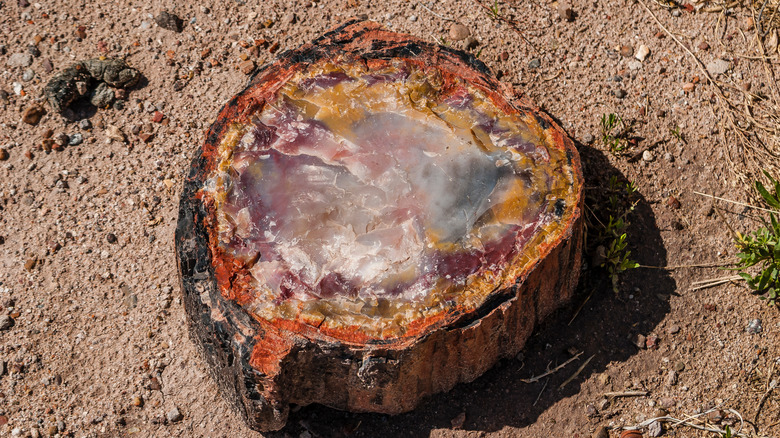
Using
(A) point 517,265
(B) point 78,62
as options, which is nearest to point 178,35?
(B) point 78,62

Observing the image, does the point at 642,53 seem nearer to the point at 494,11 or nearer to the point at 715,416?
the point at 494,11

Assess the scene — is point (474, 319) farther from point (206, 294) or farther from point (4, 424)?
point (4, 424)

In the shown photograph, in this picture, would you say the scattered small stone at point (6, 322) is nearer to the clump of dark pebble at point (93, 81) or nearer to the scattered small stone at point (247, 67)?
the clump of dark pebble at point (93, 81)

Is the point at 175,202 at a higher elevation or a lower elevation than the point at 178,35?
lower

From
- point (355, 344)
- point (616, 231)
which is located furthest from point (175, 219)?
point (616, 231)

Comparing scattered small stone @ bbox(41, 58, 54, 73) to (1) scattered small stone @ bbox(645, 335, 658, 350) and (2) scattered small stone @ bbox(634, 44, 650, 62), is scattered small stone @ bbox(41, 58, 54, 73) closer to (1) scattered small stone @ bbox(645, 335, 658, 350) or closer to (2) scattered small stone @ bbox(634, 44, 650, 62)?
(2) scattered small stone @ bbox(634, 44, 650, 62)

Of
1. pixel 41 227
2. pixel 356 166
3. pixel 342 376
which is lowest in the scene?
pixel 41 227

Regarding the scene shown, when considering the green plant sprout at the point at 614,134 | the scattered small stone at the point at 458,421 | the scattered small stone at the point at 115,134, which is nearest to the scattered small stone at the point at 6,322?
the scattered small stone at the point at 115,134
